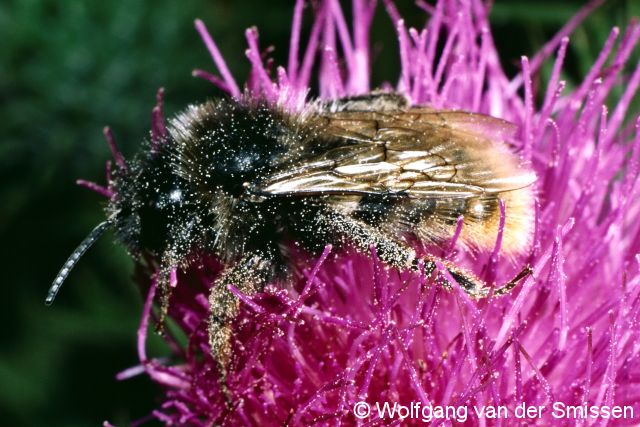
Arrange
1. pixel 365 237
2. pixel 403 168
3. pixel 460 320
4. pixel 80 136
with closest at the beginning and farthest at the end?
pixel 403 168, pixel 365 237, pixel 460 320, pixel 80 136

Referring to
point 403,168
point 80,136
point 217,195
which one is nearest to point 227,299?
point 217,195

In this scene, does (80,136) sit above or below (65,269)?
below

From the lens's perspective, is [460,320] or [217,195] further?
[460,320]

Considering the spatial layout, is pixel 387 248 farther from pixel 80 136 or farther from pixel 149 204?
pixel 80 136

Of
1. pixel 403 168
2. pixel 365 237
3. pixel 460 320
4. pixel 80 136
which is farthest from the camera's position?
pixel 80 136

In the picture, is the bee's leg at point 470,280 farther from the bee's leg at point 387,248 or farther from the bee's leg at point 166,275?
the bee's leg at point 166,275

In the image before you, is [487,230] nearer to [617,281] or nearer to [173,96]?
[617,281]

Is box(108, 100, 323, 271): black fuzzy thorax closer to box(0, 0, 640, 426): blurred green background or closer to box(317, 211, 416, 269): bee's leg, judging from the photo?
box(317, 211, 416, 269): bee's leg
